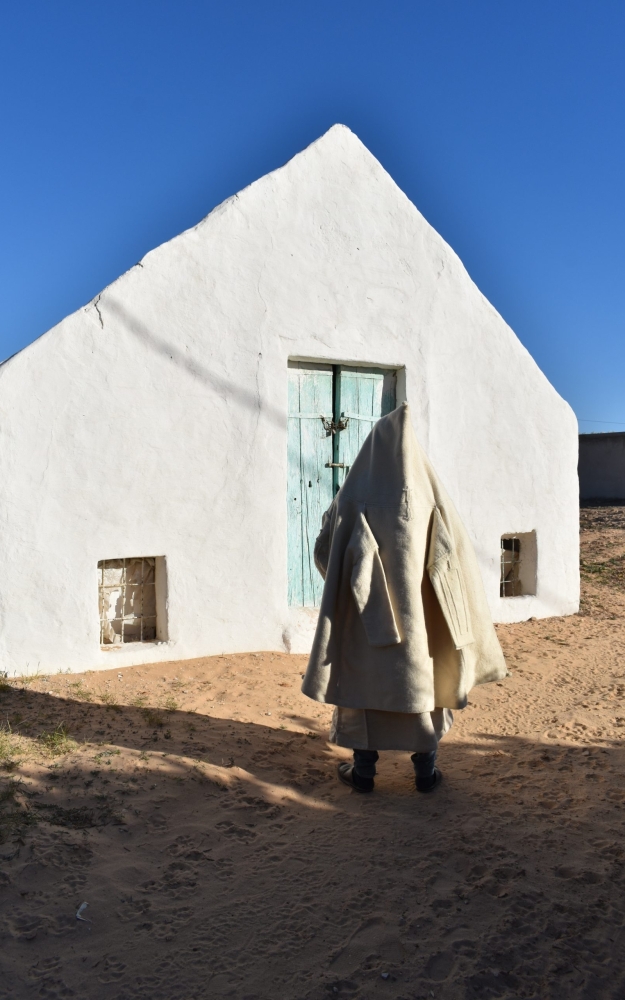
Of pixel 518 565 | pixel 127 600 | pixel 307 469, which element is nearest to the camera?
pixel 127 600

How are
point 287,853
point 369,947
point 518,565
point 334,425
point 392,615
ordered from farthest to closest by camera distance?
point 518,565
point 334,425
point 392,615
point 287,853
point 369,947

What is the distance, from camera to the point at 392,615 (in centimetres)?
333

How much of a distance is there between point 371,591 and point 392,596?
10cm

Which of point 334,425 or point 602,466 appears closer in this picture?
point 334,425

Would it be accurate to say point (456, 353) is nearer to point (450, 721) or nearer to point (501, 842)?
point (450, 721)

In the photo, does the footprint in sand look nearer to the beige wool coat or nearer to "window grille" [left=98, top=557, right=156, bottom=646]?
the beige wool coat

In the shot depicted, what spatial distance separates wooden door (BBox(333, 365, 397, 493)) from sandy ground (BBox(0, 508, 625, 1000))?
7.48 feet

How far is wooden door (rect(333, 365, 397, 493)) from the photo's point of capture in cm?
648

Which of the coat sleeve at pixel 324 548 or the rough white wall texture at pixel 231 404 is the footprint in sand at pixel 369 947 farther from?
the rough white wall texture at pixel 231 404

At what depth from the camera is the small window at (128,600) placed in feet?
18.3

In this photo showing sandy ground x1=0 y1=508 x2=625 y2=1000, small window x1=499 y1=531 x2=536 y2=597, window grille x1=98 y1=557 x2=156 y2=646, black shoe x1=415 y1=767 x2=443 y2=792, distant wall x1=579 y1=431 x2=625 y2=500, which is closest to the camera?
sandy ground x1=0 y1=508 x2=625 y2=1000

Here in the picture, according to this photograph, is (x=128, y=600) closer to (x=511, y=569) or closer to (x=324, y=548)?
(x=324, y=548)

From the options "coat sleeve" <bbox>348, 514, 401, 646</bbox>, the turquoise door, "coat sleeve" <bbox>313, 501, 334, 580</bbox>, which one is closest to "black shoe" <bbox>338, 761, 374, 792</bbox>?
"coat sleeve" <bbox>348, 514, 401, 646</bbox>

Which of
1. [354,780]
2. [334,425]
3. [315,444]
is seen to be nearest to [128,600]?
[315,444]
